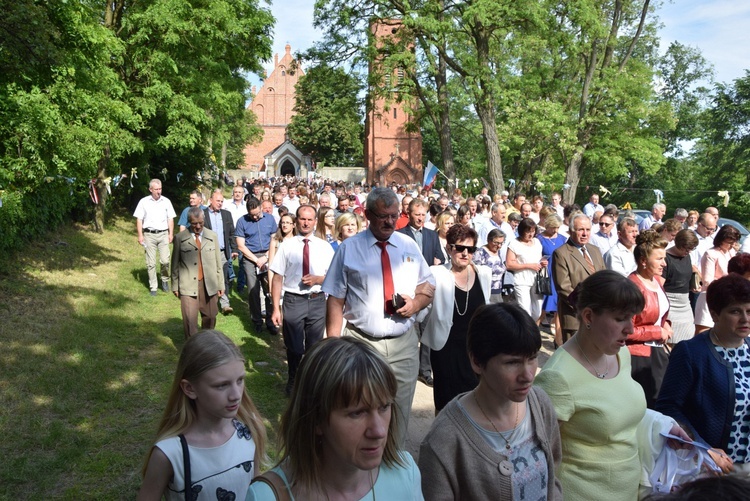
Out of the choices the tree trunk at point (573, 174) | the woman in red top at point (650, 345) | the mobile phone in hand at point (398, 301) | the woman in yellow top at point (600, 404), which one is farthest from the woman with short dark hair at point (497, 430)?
the tree trunk at point (573, 174)

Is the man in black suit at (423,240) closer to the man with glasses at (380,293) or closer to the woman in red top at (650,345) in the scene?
the man with glasses at (380,293)

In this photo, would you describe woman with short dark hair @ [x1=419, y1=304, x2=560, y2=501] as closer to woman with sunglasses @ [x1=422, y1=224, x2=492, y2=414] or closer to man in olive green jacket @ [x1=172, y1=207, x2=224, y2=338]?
woman with sunglasses @ [x1=422, y1=224, x2=492, y2=414]

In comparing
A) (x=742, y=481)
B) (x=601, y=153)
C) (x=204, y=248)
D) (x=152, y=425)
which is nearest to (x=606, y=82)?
(x=601, y=153)

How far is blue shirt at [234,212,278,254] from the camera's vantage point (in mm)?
9852

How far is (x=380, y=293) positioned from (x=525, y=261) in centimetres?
420

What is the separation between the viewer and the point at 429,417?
6488 mm

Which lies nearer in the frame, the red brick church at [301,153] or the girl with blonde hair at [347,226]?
the girl with blonde hair at [347,226]

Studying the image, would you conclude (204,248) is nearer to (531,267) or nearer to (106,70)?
(531,267)

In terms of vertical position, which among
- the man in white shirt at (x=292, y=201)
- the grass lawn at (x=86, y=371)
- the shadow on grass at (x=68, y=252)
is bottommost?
the grass lawn at (x=86, y=371)

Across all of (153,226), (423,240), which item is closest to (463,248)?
(423,240)

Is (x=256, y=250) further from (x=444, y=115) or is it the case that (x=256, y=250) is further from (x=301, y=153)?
(x=301, y=153)

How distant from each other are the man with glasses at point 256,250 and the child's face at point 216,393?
675 cm

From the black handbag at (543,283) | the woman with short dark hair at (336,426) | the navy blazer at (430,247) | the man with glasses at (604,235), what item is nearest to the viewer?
the woman with short dark hair at (336,426)

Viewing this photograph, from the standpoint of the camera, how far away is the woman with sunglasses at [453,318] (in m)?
5.02
